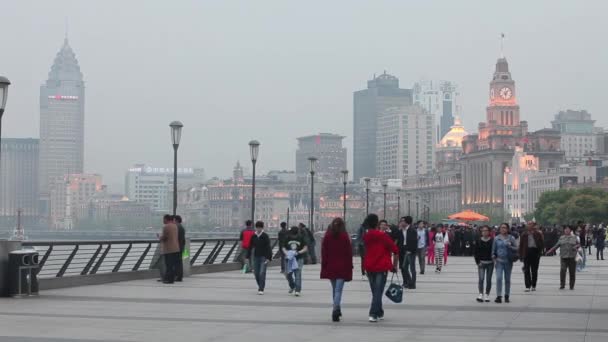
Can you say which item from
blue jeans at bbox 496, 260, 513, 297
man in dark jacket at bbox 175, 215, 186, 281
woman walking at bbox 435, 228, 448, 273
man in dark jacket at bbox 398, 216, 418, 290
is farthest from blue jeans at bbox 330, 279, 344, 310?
woman walking at bbox 435, 228, 448, 273

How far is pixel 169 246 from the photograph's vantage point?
3144cm

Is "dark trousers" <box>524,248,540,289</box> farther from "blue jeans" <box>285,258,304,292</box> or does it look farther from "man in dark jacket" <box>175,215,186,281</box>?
"man in dark jacket" <box>175,215,186,281</box>

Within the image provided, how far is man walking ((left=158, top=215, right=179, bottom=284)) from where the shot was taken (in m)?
31.3

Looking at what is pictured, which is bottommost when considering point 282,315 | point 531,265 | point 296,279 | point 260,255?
point 282,315

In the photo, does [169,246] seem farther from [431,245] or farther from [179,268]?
[431,245]

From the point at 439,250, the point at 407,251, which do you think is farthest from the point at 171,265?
the point at 439,250

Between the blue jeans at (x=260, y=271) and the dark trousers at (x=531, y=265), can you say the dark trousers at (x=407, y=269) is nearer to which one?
the dark trousers at (x=531, y=265)

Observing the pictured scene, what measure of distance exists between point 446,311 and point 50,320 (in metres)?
7.30

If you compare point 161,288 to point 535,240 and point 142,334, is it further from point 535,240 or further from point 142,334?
point 142,334

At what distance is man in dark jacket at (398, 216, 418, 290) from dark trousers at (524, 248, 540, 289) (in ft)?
8.69

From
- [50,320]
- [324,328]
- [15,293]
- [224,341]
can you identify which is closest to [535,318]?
[324,328]

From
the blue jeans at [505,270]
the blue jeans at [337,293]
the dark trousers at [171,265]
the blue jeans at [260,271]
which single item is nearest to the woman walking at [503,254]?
the blue jeans at [505,270]

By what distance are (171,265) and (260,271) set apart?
4.19 m

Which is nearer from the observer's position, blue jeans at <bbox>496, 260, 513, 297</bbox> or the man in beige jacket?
blue jeans at <bbox>496, 260, 513, 297</bbox>
